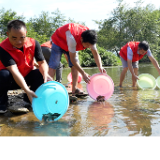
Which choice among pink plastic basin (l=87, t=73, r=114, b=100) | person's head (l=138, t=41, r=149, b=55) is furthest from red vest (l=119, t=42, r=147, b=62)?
pink plastic basin (l=87, t=73, r=114, b=100)

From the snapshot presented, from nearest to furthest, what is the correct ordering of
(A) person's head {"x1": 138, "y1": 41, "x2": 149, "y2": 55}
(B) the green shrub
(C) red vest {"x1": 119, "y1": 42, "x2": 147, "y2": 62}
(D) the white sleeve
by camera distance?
(D) the white sleeve
(A) person's head {"x1": 138, "y1": 41, "x2": 149, "y2": 55}
(C) red vest {"x1": 119, "y1": 42, "x2": 147, "y2": 62}
(B) the green shrub

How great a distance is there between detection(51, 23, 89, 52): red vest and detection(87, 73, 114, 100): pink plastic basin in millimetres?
595

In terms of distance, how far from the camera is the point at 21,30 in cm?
237

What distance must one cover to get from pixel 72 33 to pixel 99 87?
3.35ft

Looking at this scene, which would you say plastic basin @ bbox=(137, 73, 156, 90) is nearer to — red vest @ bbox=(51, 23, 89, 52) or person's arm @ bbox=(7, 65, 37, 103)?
red vest @ bbox=(51, 23, 89, 52)

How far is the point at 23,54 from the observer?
2691 mm

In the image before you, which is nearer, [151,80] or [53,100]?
[53,100]

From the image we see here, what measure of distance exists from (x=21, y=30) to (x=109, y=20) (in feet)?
124

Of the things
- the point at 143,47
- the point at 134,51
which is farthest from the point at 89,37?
the point at 134,51

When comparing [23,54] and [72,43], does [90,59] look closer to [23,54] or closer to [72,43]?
[72,43]

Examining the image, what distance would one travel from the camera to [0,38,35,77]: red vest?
2.61m

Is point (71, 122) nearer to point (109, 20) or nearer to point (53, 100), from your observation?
point (53, 100)

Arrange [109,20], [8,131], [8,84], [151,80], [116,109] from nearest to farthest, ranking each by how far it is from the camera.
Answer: [8,131] < [8,84] < [116,109] < [151,80] < [109,20]

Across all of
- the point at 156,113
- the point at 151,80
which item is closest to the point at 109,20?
the point at 151,80
